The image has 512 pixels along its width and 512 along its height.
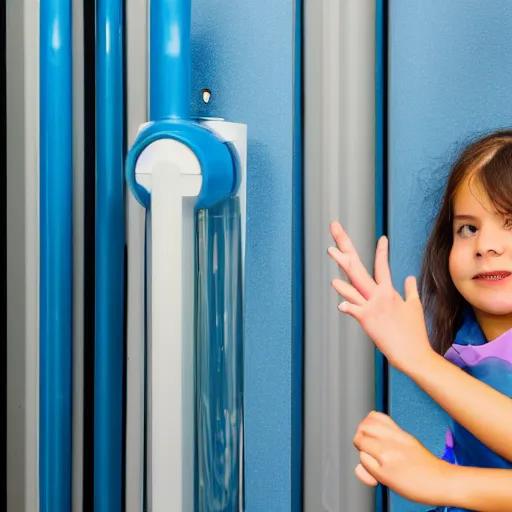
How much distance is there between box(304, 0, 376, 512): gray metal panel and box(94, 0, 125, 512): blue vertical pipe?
0.57ft

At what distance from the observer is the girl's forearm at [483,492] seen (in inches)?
18.4

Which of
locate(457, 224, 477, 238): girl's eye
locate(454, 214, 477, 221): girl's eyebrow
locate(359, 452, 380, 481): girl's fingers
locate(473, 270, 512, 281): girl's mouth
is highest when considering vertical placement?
locate(454, 214, 477, 221): girl's eyebrow

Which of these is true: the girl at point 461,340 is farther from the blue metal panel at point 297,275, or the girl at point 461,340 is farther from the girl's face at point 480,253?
the blue metal panel at point 297,275

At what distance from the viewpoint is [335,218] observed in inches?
24.2

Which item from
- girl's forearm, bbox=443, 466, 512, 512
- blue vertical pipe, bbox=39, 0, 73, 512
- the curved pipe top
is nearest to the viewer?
girl's forearm, bbox=443, 466, 512, 512

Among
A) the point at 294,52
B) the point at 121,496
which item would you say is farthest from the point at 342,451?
the point at 294,52

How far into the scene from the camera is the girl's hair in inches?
20.9

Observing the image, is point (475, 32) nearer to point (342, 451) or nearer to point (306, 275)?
point (306, 275)

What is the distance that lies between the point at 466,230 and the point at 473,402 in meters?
0.13

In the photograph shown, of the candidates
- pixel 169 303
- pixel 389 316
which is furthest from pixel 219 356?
pixel 389 316

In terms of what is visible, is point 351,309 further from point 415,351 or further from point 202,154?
point 202,154

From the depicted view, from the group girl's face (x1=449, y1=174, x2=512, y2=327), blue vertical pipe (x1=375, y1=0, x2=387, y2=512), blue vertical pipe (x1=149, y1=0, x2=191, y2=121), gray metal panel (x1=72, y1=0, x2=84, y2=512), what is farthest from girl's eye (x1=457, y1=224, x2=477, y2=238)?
gray metal panel (x1=72, y1=0, x2=84, y2=512)

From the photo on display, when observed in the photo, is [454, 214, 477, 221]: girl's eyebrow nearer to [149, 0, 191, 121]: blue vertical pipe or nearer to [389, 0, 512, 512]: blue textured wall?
[389, 0, 512, 512]: blue textured wall

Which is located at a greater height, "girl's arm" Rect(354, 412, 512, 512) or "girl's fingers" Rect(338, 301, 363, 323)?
"girl's fingers" Rect(338, 301, 363, 323)
